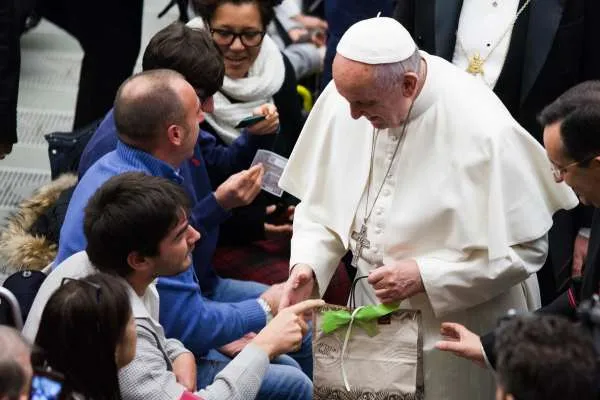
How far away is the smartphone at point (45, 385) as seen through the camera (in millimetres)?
2803

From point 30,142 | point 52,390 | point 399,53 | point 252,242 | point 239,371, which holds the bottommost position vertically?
point 30,142

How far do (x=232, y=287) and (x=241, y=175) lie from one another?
0.51 meters

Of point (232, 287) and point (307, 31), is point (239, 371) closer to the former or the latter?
point (232, 287)

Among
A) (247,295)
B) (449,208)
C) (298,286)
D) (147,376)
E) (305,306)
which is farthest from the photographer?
(247,295)

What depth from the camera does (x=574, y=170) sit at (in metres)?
3.52

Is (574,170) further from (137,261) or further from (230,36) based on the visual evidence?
(230,36)

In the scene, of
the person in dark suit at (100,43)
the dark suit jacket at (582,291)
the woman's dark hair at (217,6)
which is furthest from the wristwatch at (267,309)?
the person in dark suit at (100,43)

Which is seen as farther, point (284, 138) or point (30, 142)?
point (30, 142)

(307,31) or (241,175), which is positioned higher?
(241,175)

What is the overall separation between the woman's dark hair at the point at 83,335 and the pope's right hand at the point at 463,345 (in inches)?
39.7

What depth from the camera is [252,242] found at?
5305 mm

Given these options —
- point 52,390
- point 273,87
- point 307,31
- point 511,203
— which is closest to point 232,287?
point 273,87

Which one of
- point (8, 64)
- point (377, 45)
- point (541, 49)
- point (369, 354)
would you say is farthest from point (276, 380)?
point (8, 64)

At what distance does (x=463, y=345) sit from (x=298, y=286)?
0.66m
